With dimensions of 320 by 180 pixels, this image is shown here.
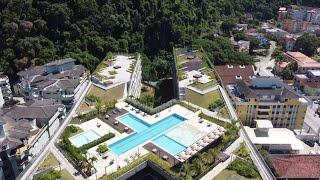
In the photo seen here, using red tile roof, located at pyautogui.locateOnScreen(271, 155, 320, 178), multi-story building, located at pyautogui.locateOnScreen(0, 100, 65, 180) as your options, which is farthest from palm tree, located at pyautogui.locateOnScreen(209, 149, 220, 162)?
multi-story building, located at pyautogui.locateOnScreen(0, 100, 65, 180)

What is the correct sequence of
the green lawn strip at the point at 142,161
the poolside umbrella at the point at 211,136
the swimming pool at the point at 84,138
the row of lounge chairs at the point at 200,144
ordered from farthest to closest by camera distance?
1. the swimming pool at the point at 84,138
2. the poolside umbrella at the point at 211,136
3. the row of lounge chairs at the point at 200,144
4. the green lawn strip at the point at 142,161

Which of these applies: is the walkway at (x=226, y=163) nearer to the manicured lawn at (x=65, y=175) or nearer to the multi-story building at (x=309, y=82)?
the manicured lawn at (x=65, y=175)

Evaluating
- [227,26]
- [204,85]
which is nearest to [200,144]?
[204,85]

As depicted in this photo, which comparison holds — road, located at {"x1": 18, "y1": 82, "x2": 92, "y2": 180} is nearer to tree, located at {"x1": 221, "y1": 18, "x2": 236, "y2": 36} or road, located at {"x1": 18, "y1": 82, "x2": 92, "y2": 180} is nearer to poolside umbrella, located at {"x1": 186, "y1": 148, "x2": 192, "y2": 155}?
poolside umbrella, located at {"x1": 186, "y1": 148, "x2": 192, "y2": 155}

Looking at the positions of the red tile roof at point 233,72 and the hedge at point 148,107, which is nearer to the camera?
the hedge at point 148,107

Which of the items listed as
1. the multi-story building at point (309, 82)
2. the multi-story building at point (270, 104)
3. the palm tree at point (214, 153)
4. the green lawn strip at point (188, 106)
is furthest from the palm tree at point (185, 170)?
the multi-story building at point (309, 82)

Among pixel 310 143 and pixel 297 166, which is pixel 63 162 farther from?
pixel 310 143
